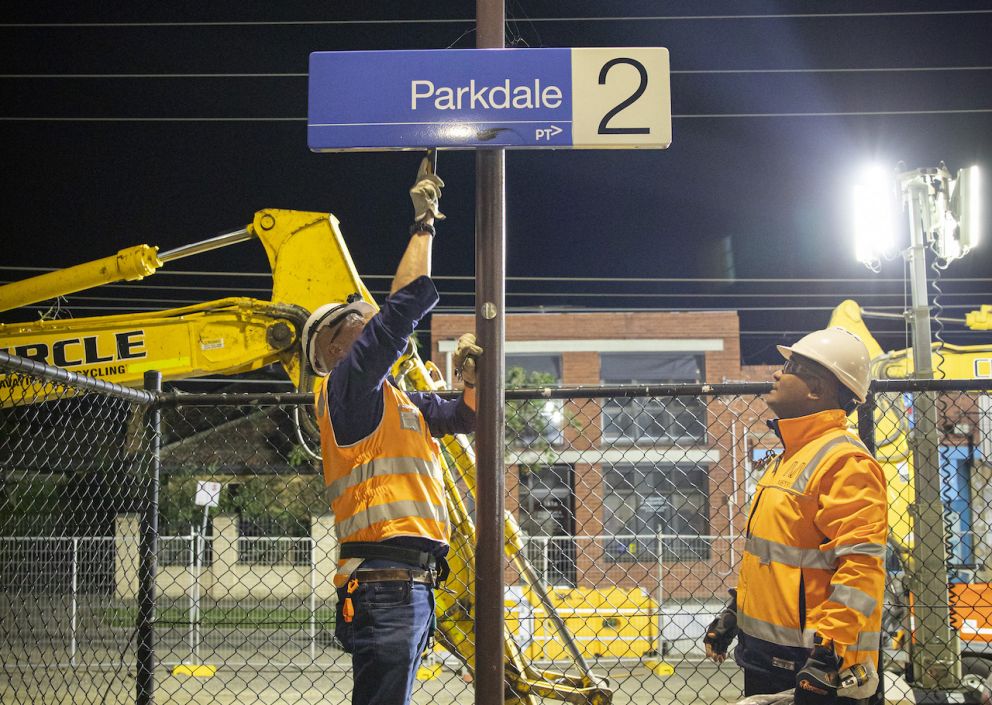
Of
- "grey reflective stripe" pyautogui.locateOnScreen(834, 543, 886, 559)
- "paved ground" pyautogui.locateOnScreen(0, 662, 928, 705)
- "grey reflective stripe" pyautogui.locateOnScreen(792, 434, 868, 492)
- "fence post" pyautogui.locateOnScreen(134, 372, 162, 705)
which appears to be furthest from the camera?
"paved ground" pyautogui.locateOnScreen(0, 662, 928, 705)

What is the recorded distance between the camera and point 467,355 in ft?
10.8

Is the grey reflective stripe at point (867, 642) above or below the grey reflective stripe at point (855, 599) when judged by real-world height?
below

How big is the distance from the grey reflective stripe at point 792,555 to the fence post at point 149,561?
3.22 m

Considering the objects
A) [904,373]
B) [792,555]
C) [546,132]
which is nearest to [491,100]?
[546,132]

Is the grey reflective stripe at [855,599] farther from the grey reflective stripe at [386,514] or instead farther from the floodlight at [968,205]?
the floodlight at [968,205]

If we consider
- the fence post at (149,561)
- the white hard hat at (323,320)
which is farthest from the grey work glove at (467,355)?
the fence post at (149,561)

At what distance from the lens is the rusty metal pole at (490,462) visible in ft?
10.7

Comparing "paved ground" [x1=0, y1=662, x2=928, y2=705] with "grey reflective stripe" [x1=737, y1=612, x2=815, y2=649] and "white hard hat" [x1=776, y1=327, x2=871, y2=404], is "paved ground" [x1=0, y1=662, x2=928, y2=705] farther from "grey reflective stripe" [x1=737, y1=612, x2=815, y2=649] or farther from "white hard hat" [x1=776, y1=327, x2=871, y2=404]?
"white hard hat" [x1=776, y1=327, x2=871, y2=404]

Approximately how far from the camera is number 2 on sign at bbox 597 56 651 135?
3.29m

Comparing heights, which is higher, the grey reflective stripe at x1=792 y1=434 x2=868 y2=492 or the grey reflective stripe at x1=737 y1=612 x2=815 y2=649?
the grey reflective stripe at x1=792 y1=434 x2=868 y2=492

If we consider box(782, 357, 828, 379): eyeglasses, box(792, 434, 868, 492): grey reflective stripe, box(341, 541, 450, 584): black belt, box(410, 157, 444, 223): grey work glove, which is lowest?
box(341, 541, 450, 584): black belt

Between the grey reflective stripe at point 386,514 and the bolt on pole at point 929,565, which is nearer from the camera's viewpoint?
the grey reflective stripe at point 386,514

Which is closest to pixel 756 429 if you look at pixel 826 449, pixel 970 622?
pixel 970 622

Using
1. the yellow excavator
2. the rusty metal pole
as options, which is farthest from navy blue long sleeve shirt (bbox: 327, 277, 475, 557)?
the yellow excavator
